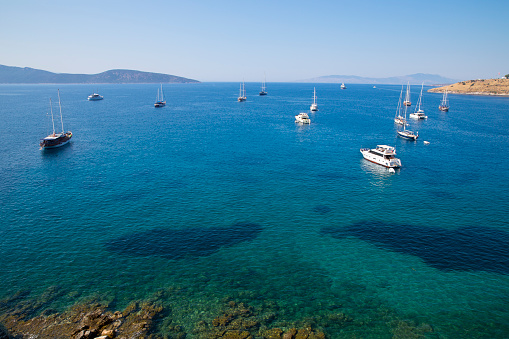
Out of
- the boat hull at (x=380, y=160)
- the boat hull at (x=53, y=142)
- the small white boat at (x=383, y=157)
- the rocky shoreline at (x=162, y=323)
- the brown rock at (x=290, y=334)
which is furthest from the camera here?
the boat hull at (x=53, y=142)

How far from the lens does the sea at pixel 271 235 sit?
120ft

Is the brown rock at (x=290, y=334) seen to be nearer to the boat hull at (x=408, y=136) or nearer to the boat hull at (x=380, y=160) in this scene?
the boat hull at (x=380, y=160)

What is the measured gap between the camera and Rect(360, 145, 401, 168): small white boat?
290 ft

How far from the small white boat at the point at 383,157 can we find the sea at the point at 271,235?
316 cm

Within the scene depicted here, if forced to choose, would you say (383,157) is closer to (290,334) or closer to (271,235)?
(271,235)

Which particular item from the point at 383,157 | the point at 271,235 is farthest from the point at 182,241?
the point at 383,157

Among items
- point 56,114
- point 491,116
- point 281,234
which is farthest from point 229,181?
point 491,116

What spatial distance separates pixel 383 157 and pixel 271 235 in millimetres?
53254

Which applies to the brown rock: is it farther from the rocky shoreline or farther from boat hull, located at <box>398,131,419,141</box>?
boat hull, located at <box>398,131,419,141</box>

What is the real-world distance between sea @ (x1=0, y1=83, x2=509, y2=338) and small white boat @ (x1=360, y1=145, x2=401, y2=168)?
10.4ft

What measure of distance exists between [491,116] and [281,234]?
682 feet

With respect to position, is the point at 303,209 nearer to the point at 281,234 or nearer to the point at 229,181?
the point at 281,234

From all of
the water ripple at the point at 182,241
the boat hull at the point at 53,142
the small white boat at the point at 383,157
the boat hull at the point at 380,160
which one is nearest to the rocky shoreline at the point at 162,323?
the water ripple at the point at 182,241

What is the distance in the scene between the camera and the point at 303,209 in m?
62.4
